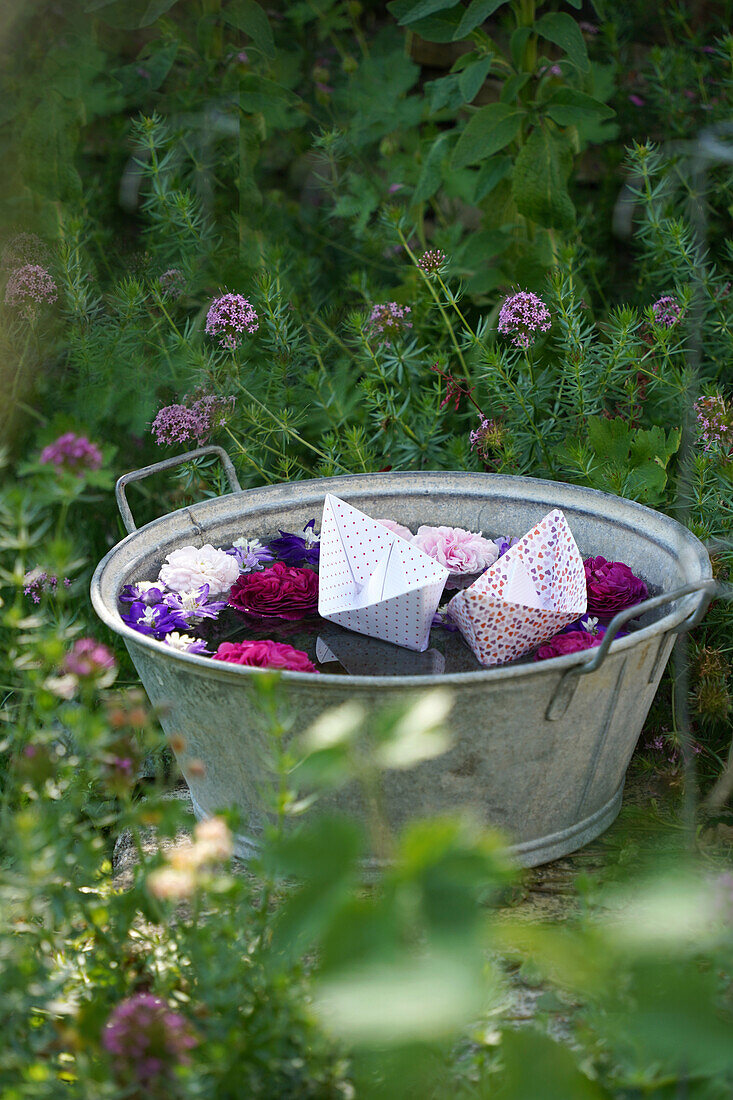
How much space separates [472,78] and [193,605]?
4.64 feet

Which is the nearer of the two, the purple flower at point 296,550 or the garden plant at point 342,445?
the garden plant at point 342,445

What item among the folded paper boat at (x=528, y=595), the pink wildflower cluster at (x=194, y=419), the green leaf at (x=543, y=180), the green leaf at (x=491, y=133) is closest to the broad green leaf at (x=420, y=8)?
the green leaf at (x=491, y=133)

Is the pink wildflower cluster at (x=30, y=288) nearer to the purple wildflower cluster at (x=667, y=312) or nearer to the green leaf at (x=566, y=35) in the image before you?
the green leaf at (x=566, y=35)

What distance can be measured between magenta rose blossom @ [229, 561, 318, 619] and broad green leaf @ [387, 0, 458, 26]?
140 centimetres

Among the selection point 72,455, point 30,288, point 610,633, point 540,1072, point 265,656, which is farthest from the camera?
point 30,288

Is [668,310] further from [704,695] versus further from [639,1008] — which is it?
[639,1008]

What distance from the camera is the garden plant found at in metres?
0.74

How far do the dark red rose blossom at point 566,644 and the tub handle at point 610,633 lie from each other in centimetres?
13

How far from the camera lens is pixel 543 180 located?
2.29 metres

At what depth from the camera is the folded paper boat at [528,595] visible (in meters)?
1.51

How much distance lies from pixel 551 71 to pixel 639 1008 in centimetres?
226

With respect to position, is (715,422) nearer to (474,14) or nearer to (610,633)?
(610,633)

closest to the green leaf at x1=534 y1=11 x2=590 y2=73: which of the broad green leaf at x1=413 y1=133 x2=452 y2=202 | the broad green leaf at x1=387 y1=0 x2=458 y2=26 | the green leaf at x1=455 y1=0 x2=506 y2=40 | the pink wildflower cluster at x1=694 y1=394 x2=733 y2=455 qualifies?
the green leaf at x1=455 y1=0 x2=506 y2=40

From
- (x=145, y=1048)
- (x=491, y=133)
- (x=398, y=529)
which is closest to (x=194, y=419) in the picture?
(x=398, y=529)
